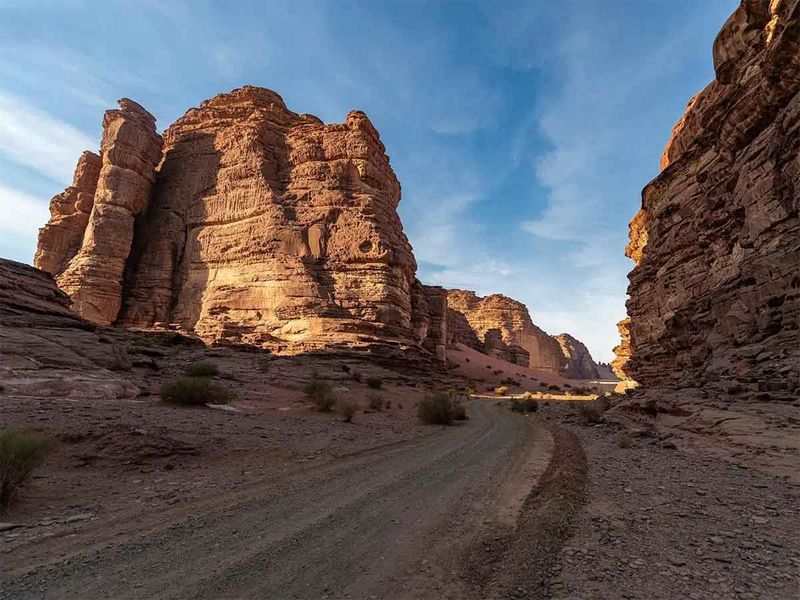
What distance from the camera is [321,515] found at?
419 cm

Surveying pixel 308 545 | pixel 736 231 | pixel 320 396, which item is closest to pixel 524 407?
pixel 320 396

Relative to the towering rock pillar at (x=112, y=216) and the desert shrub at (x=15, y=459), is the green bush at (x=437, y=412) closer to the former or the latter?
the desert shrub at (x=15, y=459)

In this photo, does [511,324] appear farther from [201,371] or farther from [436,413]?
[201,371]

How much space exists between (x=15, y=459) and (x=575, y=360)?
11552cm

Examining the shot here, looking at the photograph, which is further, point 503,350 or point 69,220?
point 503,350

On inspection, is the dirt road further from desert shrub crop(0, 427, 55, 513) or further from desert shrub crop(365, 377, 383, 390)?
desert shrub crop(365, 377, 383, 390)

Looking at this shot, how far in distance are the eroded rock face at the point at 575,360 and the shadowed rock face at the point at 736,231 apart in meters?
82.7

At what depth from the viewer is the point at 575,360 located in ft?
344

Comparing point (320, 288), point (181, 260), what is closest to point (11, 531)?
point (320, 288)

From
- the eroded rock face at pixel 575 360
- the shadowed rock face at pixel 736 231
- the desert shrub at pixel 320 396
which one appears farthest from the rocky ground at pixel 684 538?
the eroded rock face at pixel 575 360

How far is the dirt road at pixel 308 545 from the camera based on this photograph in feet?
8.84

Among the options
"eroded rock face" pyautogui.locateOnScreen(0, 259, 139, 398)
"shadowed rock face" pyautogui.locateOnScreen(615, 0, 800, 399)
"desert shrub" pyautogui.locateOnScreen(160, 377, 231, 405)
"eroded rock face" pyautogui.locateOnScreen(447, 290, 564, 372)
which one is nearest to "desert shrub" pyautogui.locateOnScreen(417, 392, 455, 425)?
"desert shrub" pyautogui.locateOnScreen(160, 377, 231, 405)

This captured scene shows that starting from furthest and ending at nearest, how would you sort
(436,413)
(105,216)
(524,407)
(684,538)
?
(105,216)
(524,407)
(436,413)
(684,538)

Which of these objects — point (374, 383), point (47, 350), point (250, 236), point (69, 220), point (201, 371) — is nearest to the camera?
point (47, 350)
